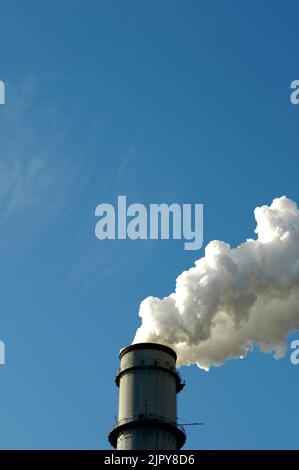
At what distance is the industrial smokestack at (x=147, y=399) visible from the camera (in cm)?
4338

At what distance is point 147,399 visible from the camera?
44.1 metres

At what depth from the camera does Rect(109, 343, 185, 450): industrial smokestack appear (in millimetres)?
43375

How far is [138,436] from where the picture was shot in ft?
142
